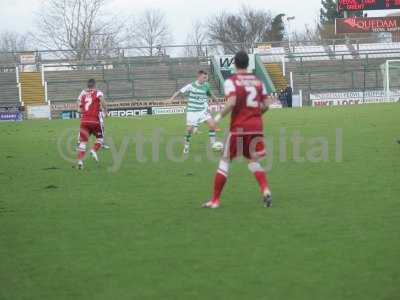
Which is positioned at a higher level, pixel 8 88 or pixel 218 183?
pixel 8 88

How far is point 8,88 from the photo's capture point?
5519cm

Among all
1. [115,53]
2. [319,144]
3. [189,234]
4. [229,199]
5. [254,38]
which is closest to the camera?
[189,234]

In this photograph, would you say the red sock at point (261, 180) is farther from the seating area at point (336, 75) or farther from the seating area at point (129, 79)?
the seating area at point (336, 75)

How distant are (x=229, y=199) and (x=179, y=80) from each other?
47.2 m

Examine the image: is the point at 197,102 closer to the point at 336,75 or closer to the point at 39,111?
the point at 39,111

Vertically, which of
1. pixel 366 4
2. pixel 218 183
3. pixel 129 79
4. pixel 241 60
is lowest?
pixel 218 183

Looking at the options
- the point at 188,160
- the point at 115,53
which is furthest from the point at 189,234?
the point at 115,53

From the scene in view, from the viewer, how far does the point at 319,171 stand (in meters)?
14.4

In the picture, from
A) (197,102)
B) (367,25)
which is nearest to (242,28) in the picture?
(367,25)

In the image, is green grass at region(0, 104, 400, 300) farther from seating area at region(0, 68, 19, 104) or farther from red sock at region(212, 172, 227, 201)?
seating area at region(0, 68, 19, 104)

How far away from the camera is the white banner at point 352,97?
55.1 m

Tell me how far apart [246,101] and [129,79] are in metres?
47.3

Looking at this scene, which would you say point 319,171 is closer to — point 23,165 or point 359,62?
point 23,165

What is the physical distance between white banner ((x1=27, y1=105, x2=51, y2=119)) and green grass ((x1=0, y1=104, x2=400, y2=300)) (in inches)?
1362
